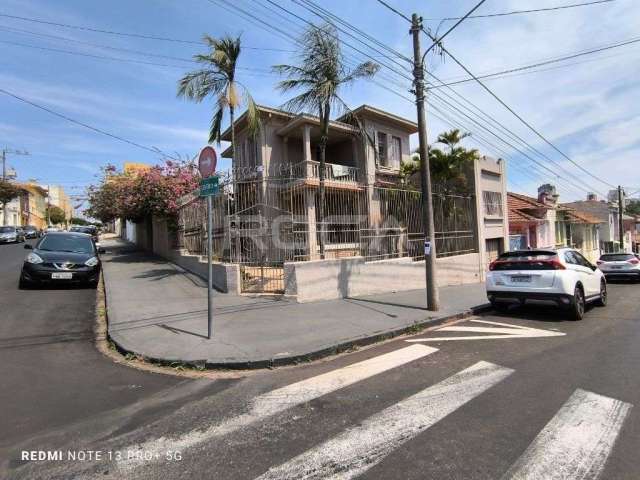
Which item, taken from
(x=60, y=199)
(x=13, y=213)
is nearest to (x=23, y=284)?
(x=13, y=213)

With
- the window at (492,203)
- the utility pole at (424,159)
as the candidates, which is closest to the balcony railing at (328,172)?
the window at (492,203)

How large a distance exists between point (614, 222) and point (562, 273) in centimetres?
4567

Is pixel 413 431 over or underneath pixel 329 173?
underneath

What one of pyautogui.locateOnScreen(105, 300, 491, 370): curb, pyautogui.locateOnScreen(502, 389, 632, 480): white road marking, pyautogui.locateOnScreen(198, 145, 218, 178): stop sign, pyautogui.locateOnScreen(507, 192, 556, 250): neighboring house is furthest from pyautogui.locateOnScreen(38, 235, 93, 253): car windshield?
pyautogui.locateOnScreen(507, 192, 556, 250): neighboring house

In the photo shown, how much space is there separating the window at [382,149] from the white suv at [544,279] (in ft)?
40.4

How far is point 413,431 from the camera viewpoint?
3395 mm

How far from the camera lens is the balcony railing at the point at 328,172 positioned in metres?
17.3

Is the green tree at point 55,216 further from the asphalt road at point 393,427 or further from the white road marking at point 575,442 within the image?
the white road marking at point 575,442

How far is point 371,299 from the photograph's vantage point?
1043cm

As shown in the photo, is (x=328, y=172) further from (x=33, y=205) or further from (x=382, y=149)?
(x=33, y=205)

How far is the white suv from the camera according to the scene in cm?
833

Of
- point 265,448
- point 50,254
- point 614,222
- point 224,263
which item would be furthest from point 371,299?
point 614,222

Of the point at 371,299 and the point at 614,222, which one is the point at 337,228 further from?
the point at 614,222

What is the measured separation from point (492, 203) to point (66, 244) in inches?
690
